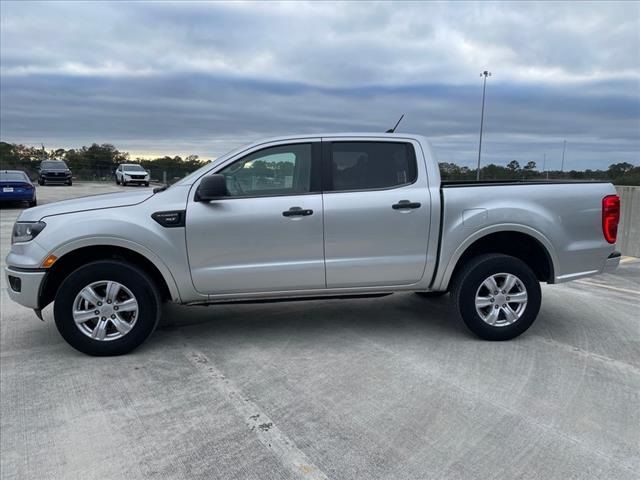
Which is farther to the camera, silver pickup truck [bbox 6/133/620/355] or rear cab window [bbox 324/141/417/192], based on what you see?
rear cab window [bbox 324/141/417/192]

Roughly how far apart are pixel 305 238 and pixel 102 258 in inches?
69.9

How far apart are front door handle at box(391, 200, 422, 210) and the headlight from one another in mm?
2972

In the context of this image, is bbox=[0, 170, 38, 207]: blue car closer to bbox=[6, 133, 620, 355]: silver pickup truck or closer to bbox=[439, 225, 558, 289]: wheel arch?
bbox=[6, 133, 620, 355]: silver pickup truck

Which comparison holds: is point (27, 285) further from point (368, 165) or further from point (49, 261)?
point (368, 165)

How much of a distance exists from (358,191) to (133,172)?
1300 inches

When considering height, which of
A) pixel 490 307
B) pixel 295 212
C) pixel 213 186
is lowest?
pixel 490 307

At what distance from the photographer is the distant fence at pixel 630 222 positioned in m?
9.98

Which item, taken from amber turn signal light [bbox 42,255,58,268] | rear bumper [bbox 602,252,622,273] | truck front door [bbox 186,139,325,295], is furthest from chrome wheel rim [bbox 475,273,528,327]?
amber turn signal light [bbox 42,255,58,268]

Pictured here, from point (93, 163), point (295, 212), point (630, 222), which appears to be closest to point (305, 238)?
point (295, 212)

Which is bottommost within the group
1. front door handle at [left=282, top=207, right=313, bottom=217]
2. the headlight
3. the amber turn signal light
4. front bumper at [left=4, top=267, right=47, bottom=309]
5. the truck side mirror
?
front bumper at [left=4, top=267, right=47, bottom=309]

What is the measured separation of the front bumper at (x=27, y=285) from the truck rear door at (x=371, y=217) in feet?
7.91

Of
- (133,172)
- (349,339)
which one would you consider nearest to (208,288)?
(349,339)

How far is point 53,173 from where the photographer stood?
104 feet

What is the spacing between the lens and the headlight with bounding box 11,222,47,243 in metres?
4.38
